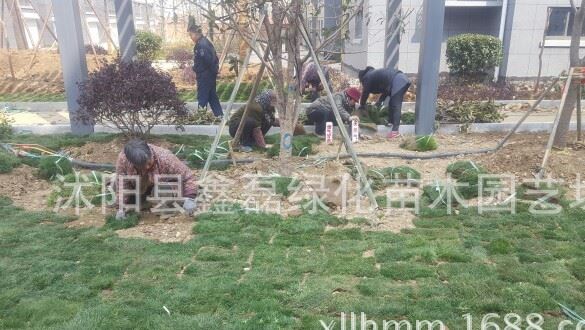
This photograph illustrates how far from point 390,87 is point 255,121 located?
2368mm

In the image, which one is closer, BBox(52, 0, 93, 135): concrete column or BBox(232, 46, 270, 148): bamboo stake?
BBox(232, 46, 270, 148): bamboo stake

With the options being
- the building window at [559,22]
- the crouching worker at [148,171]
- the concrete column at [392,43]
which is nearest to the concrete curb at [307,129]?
the concrete column at [392,43]

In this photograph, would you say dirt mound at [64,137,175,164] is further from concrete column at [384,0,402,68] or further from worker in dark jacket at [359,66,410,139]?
concrete column at [384,0,402,68]

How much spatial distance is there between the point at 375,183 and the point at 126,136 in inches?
144

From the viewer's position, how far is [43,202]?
489cm

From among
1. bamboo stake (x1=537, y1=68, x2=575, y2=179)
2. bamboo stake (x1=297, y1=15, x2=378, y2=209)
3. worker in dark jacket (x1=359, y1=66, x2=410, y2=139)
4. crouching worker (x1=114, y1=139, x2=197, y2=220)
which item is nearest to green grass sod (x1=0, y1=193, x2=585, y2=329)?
crouching worker (x1=114, y1=139, x2=197, y2=220)

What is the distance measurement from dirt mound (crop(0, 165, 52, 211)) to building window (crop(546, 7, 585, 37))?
11.7 metres

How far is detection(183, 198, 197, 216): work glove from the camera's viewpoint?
4395mm

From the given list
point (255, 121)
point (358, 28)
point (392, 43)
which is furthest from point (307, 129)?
point (358, 28)

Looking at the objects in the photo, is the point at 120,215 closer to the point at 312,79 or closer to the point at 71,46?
the point at 71,46

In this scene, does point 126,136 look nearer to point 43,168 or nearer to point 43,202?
point 43,168

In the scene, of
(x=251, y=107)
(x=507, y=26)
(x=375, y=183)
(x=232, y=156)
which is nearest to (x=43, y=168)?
(x=232, y=156)

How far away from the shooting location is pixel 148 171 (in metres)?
4.21

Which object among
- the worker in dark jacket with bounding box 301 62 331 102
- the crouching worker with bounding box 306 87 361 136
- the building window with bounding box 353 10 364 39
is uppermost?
the building window with bounding box 353 10 364 39
